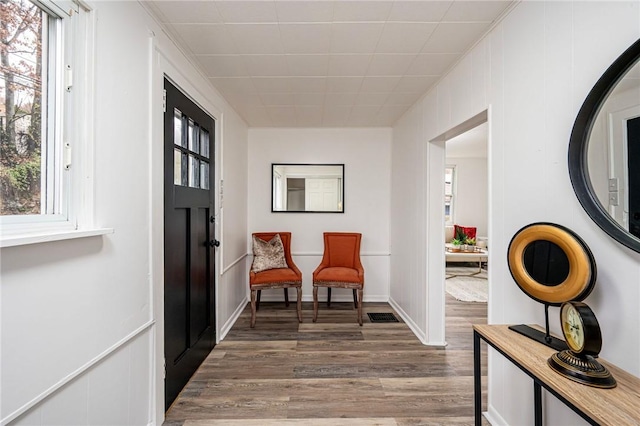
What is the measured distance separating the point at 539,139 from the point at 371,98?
173 cm

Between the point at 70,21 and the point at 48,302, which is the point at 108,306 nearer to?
the point at 48,302

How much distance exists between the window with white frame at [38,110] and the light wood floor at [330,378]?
147 centimetres

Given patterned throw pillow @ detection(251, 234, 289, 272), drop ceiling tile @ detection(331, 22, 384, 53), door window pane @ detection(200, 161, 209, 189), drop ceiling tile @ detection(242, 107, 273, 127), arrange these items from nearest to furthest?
drop ceiling tile @ detection(331, 22, 384, 53), door window pane @ detection(200, 161, 209, 189), drop ceiling tile @ detection(242, 107, 273, 127), patterned throw pillow @ detection(251, 234, 289, 272)

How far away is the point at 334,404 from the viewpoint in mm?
1830

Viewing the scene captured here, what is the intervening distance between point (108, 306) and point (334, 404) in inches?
57.8

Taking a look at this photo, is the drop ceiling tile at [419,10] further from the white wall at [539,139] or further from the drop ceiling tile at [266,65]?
the drop ceiling tile at [266,65]

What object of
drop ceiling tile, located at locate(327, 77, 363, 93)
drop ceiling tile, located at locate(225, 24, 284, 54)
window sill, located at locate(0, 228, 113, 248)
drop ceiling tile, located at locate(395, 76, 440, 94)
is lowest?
window sill, located at locate(0, 228, 113, 248)

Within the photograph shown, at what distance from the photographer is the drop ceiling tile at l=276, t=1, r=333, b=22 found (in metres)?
1.46

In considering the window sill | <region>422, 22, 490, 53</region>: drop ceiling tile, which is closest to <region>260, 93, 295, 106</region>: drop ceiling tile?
<region>422, 22, 490, 53</region>: drop ceiling tile

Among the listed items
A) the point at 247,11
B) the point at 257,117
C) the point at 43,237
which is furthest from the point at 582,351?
the point at 257,117

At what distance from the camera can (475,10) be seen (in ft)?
4.97

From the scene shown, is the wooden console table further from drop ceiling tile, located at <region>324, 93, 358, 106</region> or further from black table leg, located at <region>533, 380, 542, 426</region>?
drop ceiling tile, located at <region>324, 93, 358, 106</region>

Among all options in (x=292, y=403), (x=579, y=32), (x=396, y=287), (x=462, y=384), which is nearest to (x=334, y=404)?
(x=292, y=403)

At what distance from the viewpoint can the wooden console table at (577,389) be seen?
2.49 ft
